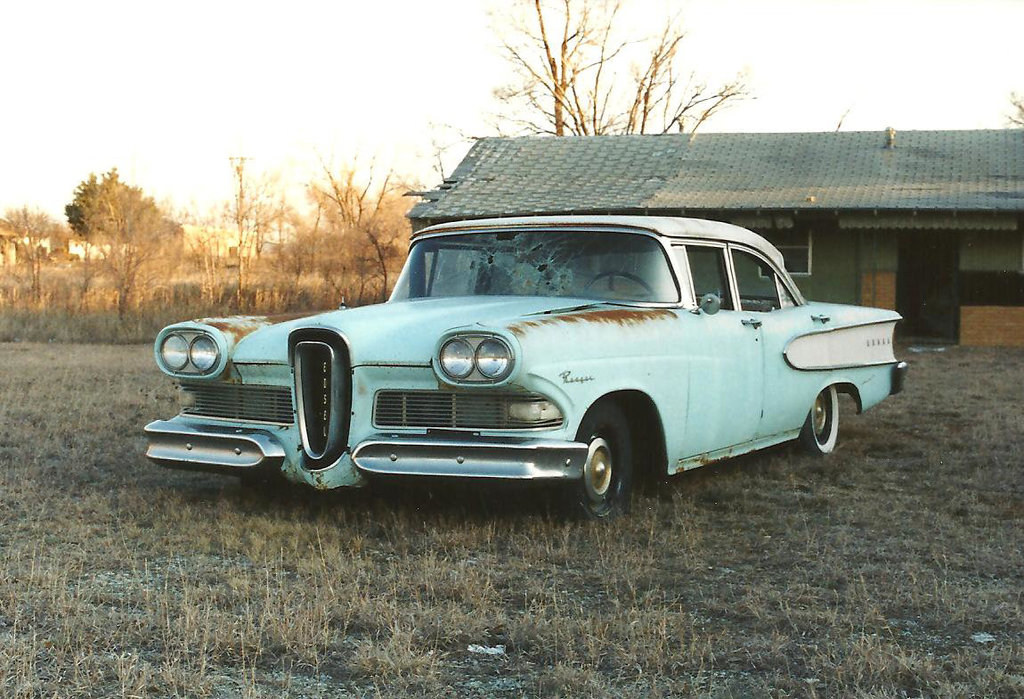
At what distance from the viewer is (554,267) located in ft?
19.9

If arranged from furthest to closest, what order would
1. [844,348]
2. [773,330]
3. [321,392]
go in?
[844,348]
[773,330]
[321,392]

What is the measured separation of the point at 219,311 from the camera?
74.2 feet

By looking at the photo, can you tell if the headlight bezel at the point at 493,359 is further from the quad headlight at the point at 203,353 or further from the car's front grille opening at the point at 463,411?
the quad headlight at the point at 203,353

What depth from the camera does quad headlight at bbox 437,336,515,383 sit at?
15.8ft

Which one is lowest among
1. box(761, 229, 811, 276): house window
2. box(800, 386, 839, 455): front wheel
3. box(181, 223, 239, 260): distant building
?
box(800, 386, 839, 455): front wheel

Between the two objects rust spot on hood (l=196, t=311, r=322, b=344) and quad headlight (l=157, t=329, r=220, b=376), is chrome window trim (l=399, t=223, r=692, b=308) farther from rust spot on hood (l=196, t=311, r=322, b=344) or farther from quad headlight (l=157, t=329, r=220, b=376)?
quad headlight (l=157, t=329, r=220, b=376)

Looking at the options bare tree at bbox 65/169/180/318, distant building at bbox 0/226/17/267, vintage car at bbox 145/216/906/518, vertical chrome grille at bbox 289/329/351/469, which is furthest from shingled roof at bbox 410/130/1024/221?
vertical chrome grille at bbox 289/329/351/469

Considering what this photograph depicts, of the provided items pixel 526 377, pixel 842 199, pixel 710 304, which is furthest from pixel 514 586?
pixel 842 199

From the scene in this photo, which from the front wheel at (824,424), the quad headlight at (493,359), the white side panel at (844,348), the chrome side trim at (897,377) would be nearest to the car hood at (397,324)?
the quad headlight at (493,359)

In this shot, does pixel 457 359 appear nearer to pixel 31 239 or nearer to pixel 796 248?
pixel 796 248

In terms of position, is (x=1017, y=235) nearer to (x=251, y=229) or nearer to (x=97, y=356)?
(x=97, y=356)

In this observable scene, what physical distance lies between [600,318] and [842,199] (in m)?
15.6

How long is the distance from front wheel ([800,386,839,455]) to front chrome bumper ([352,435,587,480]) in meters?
2.97

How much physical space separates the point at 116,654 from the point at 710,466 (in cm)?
449
